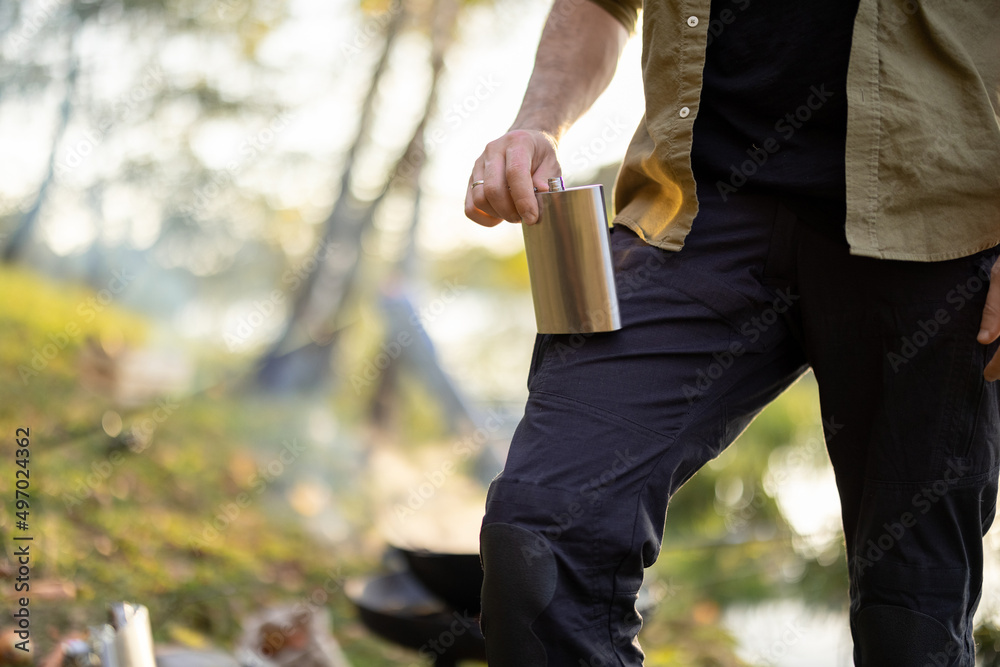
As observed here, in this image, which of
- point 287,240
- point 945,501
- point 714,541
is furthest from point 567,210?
point 287,240

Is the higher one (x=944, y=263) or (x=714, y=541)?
(x=944, y=263)

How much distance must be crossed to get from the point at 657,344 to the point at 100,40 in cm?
414

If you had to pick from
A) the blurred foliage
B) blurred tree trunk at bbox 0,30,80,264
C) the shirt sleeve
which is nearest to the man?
the shirt sleeve

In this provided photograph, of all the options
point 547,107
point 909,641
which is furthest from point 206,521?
point 909,641

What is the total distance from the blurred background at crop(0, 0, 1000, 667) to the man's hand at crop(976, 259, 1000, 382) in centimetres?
136

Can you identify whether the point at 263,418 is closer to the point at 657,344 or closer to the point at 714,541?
the point at 714,541

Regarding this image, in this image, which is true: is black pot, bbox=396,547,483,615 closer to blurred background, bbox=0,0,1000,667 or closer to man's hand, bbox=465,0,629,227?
blurred background, bbox=0,0,1000,667

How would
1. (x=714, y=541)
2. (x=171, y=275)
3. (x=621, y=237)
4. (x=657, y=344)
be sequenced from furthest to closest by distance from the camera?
(x=171, y=275) → (x=714, y=541) → (x=621, y=237) → (x=657, y=344)

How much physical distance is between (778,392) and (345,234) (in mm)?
4068

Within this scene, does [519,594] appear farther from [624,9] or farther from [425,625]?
[425,625]

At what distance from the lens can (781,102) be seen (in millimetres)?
906

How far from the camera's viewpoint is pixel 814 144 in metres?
0.91

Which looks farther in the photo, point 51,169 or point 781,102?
point 51,169

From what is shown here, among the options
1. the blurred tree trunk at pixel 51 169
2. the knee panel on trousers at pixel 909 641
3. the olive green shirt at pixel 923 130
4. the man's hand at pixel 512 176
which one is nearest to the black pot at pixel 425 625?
the knee panel on trousers at pixel 909 641
